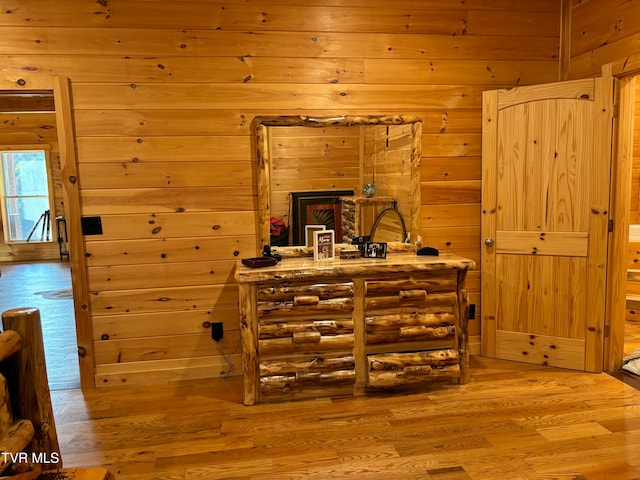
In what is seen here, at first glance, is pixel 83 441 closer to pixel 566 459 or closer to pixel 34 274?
pixel 566 459

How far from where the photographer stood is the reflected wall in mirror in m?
3.15

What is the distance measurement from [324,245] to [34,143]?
756 cm

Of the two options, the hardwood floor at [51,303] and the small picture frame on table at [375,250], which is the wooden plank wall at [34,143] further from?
the small picture frame on table at [375,250]

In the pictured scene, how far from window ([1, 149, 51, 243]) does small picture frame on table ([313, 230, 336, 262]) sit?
7.41 metres

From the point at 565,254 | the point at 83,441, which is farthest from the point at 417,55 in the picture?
the point at 83,441

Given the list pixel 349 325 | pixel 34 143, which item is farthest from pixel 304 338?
pixel 34 143

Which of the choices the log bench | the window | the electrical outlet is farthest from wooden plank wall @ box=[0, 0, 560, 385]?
the window

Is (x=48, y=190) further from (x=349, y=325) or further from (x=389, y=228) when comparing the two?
(x=349, y=325)

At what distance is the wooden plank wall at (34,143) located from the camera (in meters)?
8.35

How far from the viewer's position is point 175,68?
3045mm

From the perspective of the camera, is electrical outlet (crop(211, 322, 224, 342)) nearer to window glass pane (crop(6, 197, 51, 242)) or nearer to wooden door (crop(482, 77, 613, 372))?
wooden door (crop(482, 77, 613, 372))

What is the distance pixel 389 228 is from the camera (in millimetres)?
3367

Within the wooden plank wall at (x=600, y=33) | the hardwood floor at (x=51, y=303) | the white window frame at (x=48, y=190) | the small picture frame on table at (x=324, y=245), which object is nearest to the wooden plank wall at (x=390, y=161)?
the small picture frame on table at (x=324, y=245)

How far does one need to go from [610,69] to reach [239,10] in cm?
237
